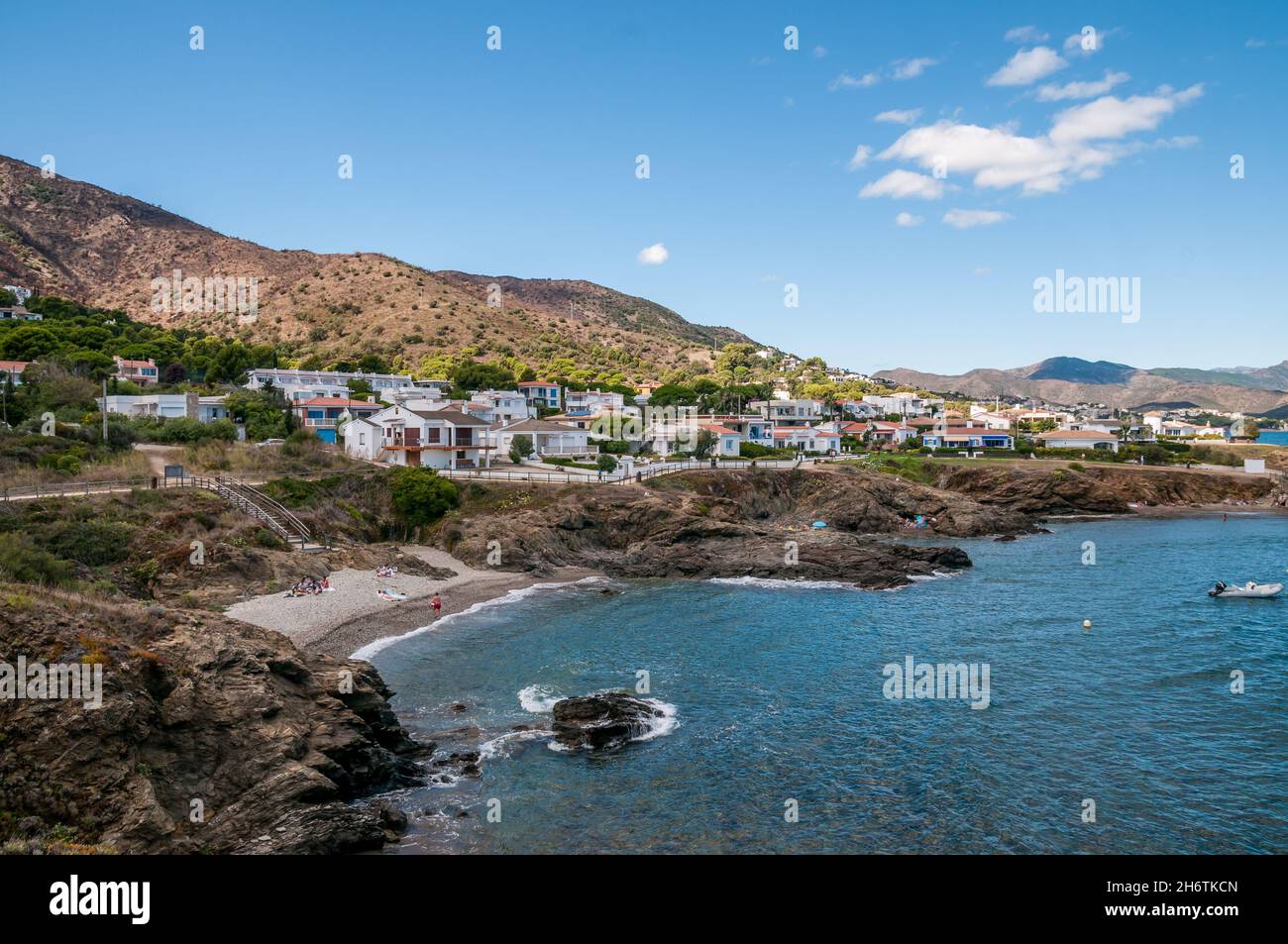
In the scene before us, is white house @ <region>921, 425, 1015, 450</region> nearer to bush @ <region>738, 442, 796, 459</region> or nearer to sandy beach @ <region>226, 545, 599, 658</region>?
bush @ <region>738, 442, 796, 459</region>

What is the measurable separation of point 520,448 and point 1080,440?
265 feet

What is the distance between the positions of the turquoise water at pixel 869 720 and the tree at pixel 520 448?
26.4 meters

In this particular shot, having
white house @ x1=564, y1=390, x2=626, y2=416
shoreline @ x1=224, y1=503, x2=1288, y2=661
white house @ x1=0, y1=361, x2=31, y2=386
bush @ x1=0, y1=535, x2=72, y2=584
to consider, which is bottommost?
shoreline @ x1=224, y1=503, x2=1288, y2=661

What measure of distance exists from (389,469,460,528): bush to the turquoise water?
46.0 feet

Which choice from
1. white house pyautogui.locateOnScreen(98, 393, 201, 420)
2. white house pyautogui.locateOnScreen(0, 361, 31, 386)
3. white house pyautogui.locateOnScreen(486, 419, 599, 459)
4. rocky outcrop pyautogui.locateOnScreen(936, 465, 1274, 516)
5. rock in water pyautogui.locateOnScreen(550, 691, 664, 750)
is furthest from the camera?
rocky outcrop pyautogui.locateOnScreen(936, 465, 1274, 516)

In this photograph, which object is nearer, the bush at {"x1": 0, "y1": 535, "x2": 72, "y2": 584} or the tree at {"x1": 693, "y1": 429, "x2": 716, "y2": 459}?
the bush at {"x1": 0, "y1": 535, "x2": 72, "y2": 584}

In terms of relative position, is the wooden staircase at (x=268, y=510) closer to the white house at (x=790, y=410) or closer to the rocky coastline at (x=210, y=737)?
the rocky coastline at (x=210, y=737)

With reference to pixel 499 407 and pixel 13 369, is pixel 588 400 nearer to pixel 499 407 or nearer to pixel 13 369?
pixel 499 407

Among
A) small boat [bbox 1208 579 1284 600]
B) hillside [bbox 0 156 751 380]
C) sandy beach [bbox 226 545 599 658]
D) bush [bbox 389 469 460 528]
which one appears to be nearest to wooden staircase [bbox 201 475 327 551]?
sandy beach [bbox 226 545 599 658]

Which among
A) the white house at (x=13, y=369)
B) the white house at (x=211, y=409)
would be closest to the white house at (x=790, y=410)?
the white house at (x=211, y=409)

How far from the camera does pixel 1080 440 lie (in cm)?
11112

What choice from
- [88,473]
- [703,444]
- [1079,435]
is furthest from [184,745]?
[1079,435]

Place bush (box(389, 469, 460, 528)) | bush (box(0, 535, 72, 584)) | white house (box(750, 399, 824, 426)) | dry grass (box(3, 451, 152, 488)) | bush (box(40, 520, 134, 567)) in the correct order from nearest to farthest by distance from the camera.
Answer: bush (box(0, 535, 72, 584)), bush (box(40, 520, 134, 567)), dry grass (box(3, 451, 152, 488)), bush (box(389, 469, 460, 528)), white house (box(750, 399, 824, 426))

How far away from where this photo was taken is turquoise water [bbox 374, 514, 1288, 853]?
63.6ft
